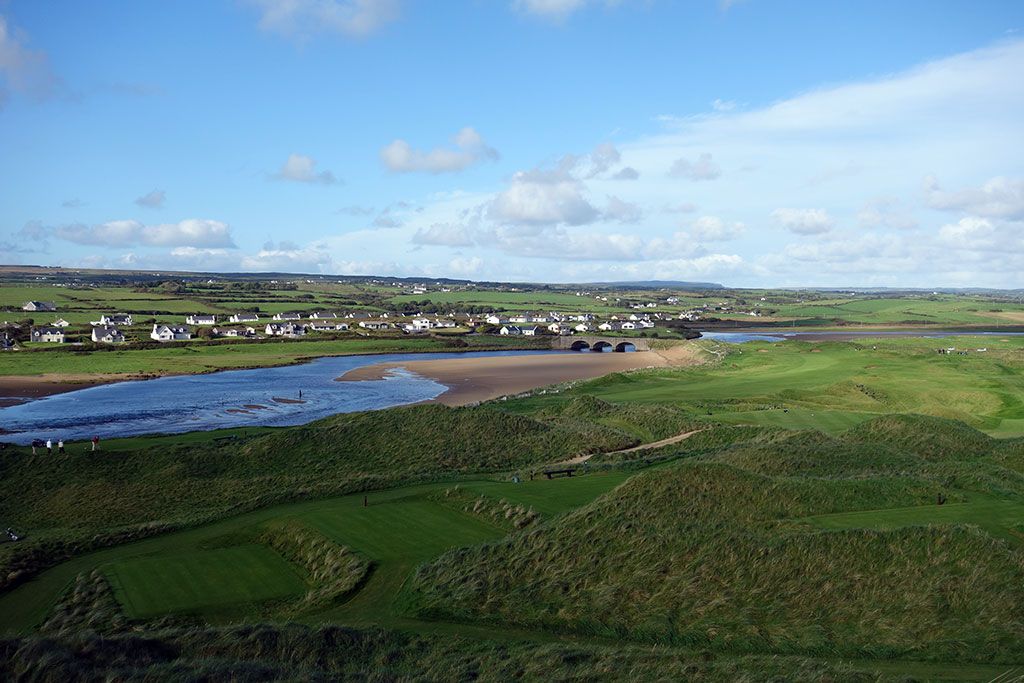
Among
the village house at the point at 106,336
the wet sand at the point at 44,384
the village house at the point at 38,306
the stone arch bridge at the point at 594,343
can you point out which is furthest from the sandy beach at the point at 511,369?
the village house at the point at 38,306

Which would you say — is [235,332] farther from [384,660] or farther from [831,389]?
[384,660]

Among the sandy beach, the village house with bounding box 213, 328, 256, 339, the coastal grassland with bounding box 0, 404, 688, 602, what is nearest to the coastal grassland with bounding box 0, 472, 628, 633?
the coastal grassland with bounding box 0, 404, 688, 602

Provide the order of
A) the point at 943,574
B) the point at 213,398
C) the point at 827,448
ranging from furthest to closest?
1. the point at 213,398
2. the point at 827,448
3. the point at 943,574

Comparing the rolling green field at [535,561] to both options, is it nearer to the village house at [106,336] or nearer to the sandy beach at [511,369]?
the sandy beach at [511,369]

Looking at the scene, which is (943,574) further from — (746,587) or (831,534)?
(746,587)

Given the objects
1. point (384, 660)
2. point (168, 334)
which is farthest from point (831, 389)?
point (168, 334)

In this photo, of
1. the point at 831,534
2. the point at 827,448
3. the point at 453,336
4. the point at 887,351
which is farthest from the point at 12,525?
the point at 453,336
